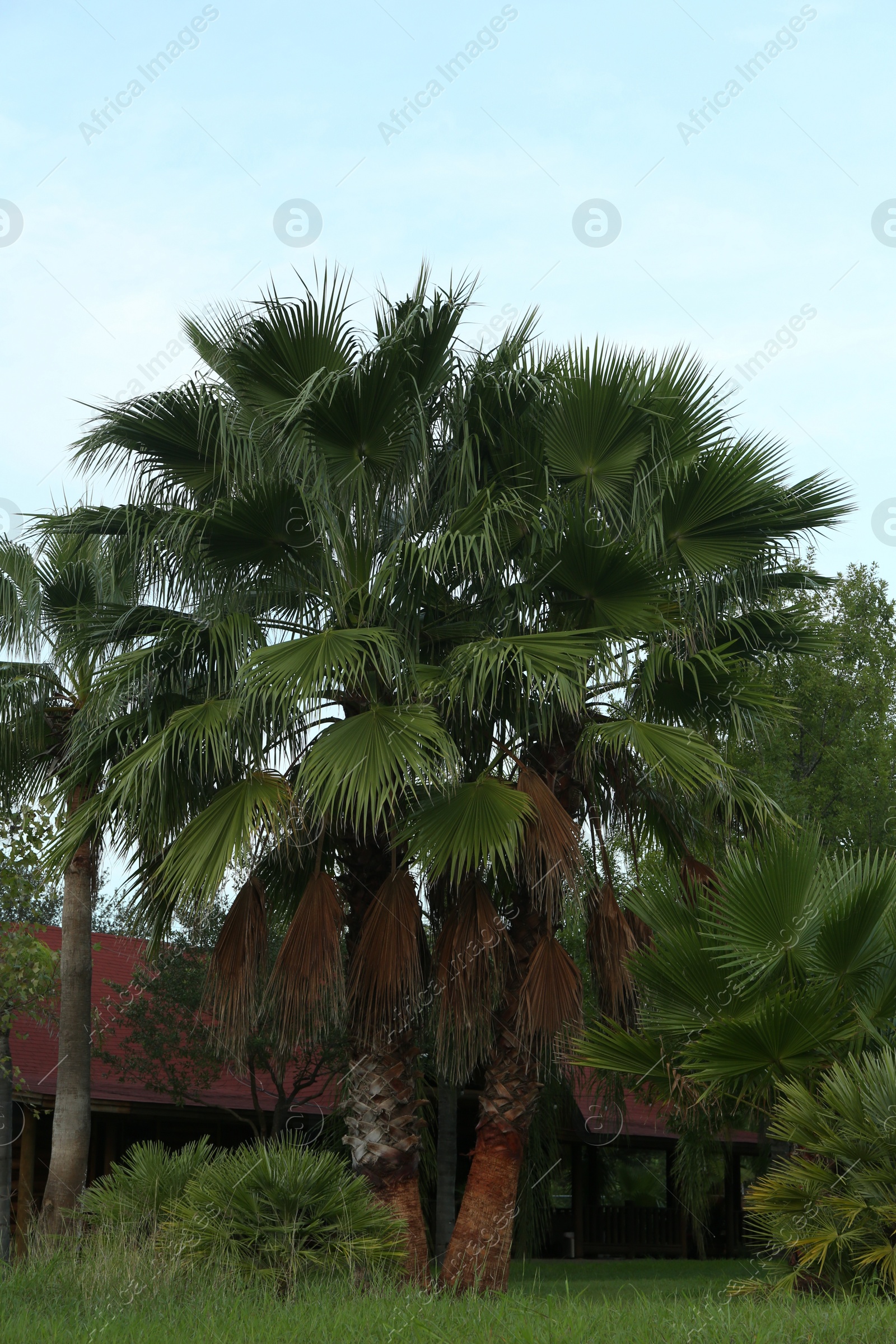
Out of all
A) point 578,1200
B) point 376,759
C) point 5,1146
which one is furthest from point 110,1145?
point 376,759

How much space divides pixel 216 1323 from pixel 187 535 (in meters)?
6.11

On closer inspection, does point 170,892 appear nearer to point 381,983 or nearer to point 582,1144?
point 381,983

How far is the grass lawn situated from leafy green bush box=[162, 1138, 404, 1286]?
36cm

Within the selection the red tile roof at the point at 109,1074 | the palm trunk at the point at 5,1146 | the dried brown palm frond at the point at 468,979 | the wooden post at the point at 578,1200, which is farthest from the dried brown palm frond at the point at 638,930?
the wooden post at the point at 578,1200

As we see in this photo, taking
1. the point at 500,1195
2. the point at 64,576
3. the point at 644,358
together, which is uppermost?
the point at 644,358

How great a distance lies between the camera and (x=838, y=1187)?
760 centimetres

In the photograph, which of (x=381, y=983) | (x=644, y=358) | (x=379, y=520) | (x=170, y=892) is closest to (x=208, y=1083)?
(x=170, y=892)

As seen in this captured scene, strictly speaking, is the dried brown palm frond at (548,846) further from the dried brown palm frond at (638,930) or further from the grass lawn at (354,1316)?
the grass lawn at (354,1316)

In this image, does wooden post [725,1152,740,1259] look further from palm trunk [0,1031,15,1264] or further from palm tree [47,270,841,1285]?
palm tree [47,270,841,1285]

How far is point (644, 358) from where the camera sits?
11195 millimetres

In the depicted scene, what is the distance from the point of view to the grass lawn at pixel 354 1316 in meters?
5.53

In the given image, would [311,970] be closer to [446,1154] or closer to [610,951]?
[610,951]

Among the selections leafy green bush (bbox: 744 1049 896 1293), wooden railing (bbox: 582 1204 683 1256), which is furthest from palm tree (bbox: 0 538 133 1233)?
wooden railing (bbox: 582 1204 683 1256)

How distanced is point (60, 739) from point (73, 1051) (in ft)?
11.1
